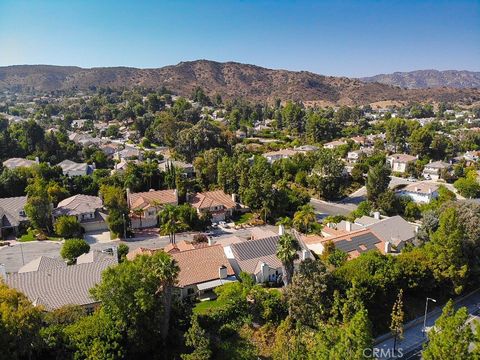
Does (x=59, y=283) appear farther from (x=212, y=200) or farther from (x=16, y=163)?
(x=16, y=163)

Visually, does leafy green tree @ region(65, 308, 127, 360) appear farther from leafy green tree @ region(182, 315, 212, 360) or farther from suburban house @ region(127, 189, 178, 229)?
suburban house @ region(127, 189, 178, 229)

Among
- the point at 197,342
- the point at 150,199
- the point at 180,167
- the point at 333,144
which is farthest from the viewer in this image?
the point at 333,144

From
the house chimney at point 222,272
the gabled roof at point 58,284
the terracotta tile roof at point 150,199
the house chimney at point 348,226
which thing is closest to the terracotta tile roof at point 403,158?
the house chimney at point 348,226

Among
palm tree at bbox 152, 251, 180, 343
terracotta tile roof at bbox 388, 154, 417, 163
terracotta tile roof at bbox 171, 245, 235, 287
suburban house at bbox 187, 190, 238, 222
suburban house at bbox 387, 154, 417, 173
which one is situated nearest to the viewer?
palm tree at bbox 152, 251, 180, 343

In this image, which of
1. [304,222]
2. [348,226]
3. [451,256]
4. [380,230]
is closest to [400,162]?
[348,226]

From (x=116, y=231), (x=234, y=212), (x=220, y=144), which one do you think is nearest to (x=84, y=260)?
(x=116, y=231)

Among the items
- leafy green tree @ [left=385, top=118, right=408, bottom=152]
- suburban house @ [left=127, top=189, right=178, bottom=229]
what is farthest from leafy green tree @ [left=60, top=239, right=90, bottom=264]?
leafy green tree @ [left=385, top=118, right=408, bottom=152]

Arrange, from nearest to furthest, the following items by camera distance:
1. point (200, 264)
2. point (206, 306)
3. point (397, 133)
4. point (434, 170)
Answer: point (206, 306)
point (200, 264)
point (434, 170)
point (397, 133)
